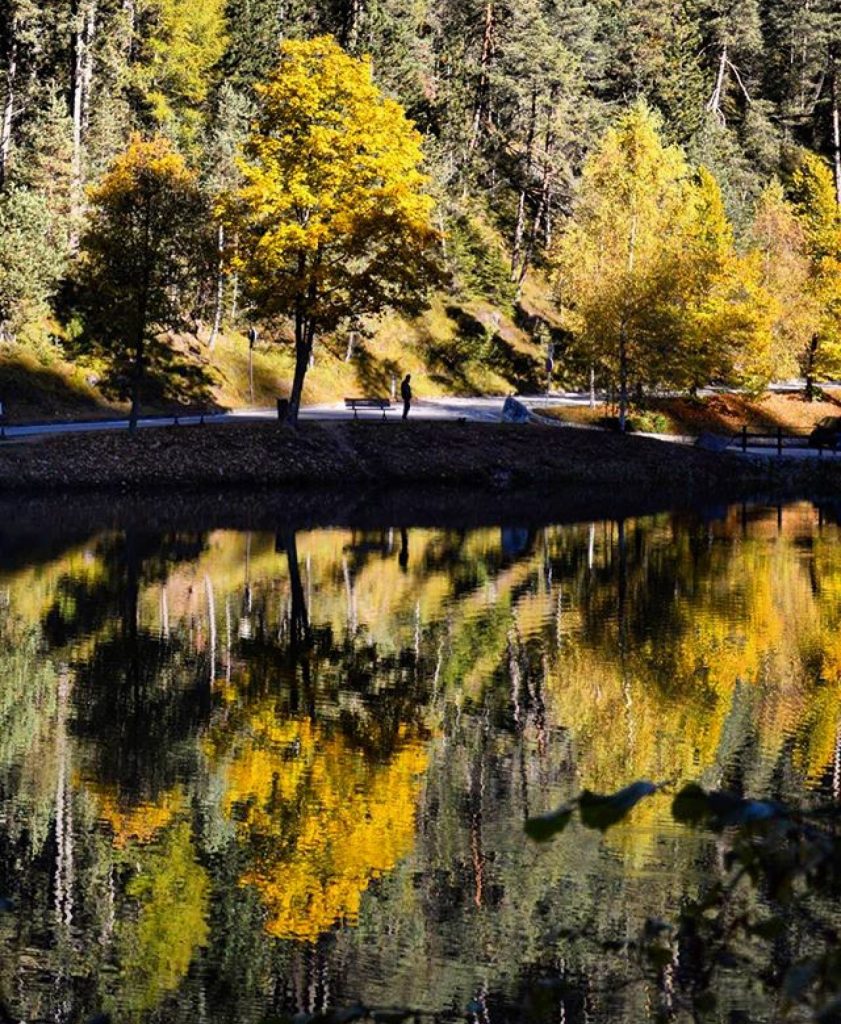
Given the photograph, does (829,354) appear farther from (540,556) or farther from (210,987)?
(210,987)

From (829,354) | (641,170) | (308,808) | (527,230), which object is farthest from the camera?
(527,230)

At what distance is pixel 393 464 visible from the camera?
186 feet

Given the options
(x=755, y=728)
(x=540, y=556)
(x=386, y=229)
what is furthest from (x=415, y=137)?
(x=755, y=728)

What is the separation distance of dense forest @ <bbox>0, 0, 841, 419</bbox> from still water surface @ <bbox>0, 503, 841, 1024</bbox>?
2008cm

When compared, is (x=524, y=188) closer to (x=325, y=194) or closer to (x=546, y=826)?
(x=325, y=194)

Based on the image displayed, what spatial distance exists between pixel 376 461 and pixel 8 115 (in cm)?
2384

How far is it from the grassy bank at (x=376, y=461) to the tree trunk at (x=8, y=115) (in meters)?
18.6

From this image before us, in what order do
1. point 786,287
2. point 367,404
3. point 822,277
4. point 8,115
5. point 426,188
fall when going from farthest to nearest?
1. point 426,188
2. point 822,277
3. point 786,287
4. point 8,115
5. point 367,404

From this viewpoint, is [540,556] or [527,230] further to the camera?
[527,230]

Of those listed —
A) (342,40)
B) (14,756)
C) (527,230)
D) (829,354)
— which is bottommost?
(14,756)

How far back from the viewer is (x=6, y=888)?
1477 cm

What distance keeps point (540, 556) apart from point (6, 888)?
1046 inches

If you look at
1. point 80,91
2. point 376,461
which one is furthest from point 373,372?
point 376,461

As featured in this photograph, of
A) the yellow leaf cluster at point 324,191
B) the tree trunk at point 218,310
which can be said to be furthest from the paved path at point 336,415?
the yellow leaf cluster at point 324,191
